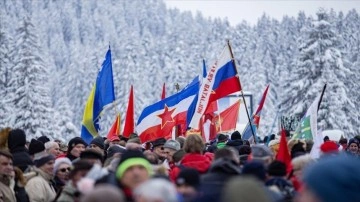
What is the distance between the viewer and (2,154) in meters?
9.41

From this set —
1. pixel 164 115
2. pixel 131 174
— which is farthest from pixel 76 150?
pixel 164 115

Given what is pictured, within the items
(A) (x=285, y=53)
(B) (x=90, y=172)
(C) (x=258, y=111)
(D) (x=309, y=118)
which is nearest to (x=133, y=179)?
(B) (x=90, y=172)

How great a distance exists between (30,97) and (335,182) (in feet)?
173

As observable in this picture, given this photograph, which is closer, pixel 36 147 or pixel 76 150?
pixel 36 147

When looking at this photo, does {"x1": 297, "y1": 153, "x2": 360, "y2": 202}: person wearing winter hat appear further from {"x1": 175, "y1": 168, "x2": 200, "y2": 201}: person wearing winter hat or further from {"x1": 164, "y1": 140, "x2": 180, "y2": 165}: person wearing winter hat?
{"x1": 164, "y1": 140, "x2": 180, "y2": 165}: person wearing winter hat

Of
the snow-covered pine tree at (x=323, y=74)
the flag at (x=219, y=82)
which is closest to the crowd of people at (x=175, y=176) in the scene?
the flag at (x=219, y=82)

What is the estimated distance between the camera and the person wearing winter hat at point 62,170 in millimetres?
10016

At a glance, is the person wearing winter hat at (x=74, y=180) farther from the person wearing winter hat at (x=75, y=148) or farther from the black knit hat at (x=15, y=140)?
the person wearing winter hat at (x=75, y=148)

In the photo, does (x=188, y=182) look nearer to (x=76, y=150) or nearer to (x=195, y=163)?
(x=195, y=163)

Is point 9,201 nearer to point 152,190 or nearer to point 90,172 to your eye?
point 90,172

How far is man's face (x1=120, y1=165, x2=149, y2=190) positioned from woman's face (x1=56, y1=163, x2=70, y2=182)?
302cm

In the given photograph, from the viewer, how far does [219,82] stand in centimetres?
1720

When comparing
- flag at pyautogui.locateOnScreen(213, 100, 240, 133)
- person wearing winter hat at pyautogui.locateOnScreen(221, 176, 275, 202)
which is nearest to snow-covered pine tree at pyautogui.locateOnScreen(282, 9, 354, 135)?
flag at pyautogui.locateOnScreen(213, 100, 240, 133)

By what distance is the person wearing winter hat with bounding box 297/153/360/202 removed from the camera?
4.05m
